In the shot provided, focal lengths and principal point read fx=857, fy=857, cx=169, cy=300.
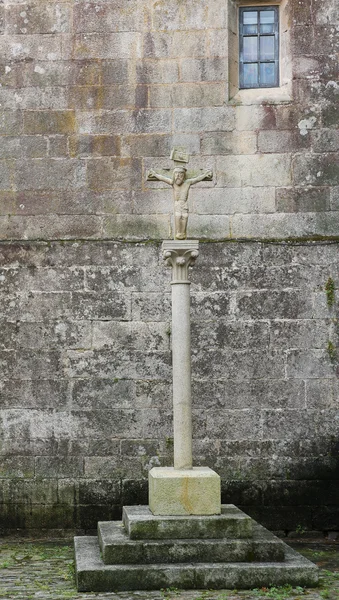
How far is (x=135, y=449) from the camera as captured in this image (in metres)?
7.99

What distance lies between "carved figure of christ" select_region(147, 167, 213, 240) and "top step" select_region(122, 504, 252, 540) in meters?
2.13

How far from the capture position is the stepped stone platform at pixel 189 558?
5801mm

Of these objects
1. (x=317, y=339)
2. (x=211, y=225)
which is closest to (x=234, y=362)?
(x=317, y=339)

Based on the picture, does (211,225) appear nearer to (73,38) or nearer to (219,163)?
(219,163)

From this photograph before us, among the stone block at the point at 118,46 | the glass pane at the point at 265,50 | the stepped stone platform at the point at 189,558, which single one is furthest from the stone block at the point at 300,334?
the stone block at the point at 118,46

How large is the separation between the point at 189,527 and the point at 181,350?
134cm

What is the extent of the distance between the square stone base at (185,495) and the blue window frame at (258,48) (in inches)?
160

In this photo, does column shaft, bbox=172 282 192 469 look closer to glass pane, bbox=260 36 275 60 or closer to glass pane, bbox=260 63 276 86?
glass pane, bbox=260 63 276 86

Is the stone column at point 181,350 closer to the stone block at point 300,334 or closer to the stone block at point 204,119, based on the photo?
the stone block at point 300,334

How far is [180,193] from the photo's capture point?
22.1 feet

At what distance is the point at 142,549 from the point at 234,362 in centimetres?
253

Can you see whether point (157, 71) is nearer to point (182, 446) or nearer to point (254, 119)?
point (254, 119)

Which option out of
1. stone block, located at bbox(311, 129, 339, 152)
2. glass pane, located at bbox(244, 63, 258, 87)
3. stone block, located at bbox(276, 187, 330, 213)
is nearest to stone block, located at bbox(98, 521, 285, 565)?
stone block, located at bbox(276, 187, 330, 213)

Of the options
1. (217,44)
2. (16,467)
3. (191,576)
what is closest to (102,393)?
(16,467)
